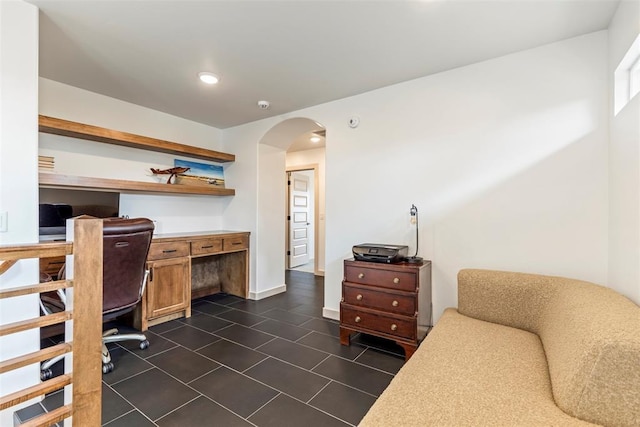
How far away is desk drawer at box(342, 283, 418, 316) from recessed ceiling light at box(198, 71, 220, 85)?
2.25m

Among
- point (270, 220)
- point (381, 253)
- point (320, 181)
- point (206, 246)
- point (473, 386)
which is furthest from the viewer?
point (320, 181)

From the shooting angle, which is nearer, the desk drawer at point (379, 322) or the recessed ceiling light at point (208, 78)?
the desk drawer at point (379, 322)

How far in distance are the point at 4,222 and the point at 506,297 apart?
314 centimetres

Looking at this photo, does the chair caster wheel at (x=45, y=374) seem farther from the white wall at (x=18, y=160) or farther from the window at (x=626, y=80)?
the window at (x=626, y=80)

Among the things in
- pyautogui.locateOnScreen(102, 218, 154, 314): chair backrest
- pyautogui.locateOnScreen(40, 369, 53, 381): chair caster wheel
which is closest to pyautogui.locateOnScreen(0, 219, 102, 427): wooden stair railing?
pyautogui.locateOnScreen(102, 218, 154, 314): chair backrest

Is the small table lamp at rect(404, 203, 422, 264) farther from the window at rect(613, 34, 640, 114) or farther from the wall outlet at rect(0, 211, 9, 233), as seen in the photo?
the wall outlet at rect(0, 211, 9, 233)

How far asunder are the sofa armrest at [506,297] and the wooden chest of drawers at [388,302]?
0.33 metres

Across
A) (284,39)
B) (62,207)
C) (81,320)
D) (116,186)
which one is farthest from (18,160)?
(284,39)

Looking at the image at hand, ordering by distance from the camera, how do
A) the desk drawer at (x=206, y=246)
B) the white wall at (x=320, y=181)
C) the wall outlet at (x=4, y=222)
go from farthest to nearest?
the white wall at (x=320, y=181)
the desk drawer at (x=206, y=246)
the wall outlet at (x=4, y=222)

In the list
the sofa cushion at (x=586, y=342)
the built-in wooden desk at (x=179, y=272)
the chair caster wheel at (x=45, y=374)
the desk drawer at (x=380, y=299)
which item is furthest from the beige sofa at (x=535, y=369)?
the built-in wooden desk at (x=179, y=272)

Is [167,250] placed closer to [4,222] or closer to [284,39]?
[4,222]

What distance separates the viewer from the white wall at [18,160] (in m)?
1.69

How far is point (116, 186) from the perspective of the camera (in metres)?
2.96

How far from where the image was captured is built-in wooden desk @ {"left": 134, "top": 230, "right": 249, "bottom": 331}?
2.89 meters
